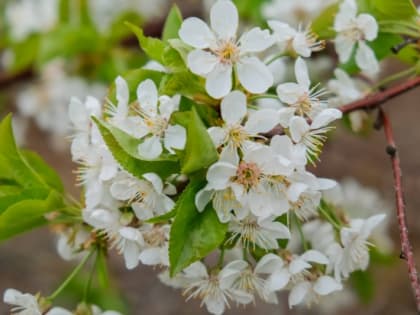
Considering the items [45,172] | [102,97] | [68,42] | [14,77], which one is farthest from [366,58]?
[14,77]

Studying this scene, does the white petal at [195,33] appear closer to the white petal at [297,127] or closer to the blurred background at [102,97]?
the white petal at [297,127]

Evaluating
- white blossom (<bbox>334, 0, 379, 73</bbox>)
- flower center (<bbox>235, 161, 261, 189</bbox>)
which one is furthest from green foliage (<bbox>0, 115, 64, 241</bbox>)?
white blossom (<bbox>334, 0, 379, 73</bbox>)

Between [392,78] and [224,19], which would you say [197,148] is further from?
[392,78]

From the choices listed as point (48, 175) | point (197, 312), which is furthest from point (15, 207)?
point (197, 312)

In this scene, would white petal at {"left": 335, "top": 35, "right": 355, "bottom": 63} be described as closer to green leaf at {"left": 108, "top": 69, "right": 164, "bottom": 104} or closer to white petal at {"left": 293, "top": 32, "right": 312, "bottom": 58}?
white petal at {"left": 293, "top": 32, "right": 312, "bottom": 58}

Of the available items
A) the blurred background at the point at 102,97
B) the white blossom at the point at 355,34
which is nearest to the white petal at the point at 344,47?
the white blossom at the point at 355,34

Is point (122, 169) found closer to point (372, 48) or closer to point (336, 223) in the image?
point (336, 223)
